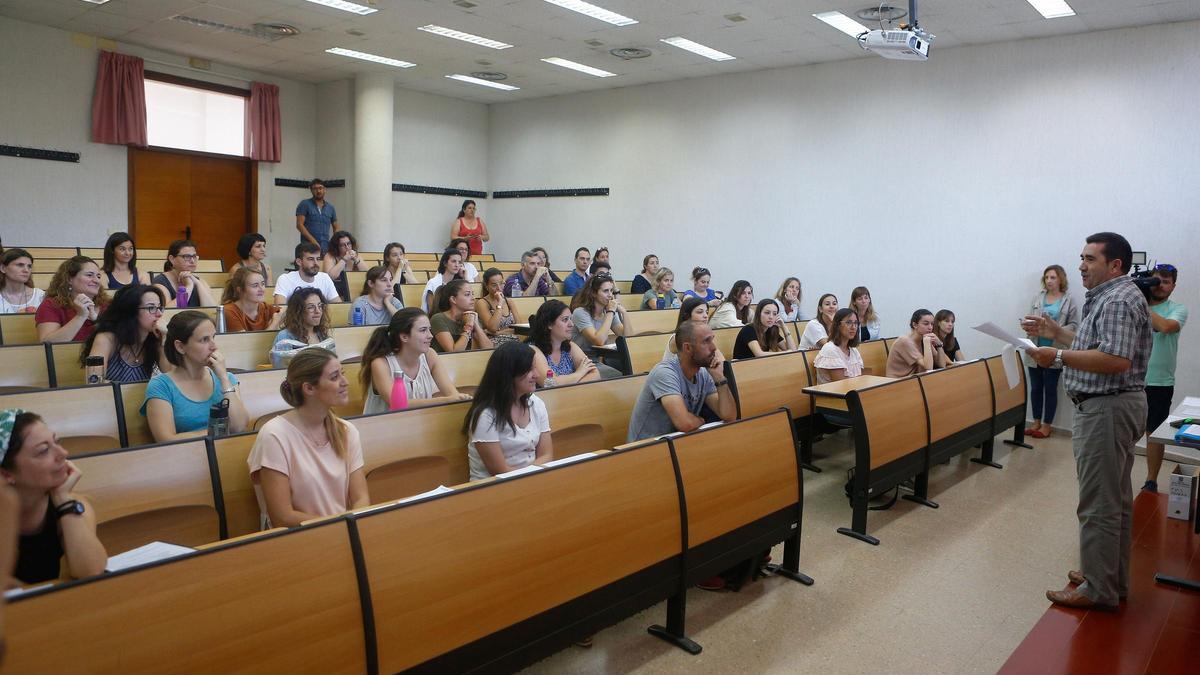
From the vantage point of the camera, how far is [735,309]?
6977 mm

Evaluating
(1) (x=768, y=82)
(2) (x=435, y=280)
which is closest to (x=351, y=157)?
(2) (x=435, y=280)

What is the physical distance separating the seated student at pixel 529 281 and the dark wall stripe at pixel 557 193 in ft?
10.6

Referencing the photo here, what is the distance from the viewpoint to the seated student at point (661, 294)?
27.3 feet

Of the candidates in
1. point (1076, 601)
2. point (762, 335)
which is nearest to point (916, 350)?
point (762, 335)

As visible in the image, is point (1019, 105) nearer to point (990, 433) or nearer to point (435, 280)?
point (990, 433)

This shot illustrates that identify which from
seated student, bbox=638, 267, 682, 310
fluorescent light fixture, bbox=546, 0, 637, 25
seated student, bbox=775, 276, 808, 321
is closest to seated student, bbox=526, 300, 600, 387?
seated student, bbox=775, 276, 808, 321

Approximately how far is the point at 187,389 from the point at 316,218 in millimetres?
7846

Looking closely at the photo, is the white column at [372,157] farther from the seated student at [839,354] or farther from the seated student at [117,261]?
the seated student at [839,354]

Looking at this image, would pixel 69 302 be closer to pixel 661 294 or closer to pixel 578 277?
pixel 578 277

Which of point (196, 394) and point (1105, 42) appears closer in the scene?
point (196, 394)

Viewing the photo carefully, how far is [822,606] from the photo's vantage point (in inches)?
131

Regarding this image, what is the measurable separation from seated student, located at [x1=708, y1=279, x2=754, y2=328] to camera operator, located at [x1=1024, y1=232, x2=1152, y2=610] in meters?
3.64

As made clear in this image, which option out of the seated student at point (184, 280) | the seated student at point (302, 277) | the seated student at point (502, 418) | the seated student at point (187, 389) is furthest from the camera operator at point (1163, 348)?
the seated student at point (184, 280)

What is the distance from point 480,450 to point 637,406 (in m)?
0.96
